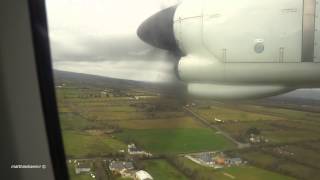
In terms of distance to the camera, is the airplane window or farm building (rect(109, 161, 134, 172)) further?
farm building (rect(109, 161, 134, 172))

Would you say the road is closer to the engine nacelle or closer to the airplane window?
the airplane window

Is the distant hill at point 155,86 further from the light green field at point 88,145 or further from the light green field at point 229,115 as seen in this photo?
the light green field at point 88,145

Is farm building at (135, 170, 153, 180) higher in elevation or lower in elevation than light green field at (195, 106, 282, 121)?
lower

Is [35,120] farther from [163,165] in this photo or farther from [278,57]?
[278,57]

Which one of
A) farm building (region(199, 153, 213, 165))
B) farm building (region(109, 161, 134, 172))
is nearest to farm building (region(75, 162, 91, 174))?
farm building (region(109, 161, 134, 172))

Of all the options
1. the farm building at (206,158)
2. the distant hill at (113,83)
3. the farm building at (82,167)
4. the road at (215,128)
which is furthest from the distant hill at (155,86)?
the farm building at (82,167)

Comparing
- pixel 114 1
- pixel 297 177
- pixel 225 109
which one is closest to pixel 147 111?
pixel 225 109

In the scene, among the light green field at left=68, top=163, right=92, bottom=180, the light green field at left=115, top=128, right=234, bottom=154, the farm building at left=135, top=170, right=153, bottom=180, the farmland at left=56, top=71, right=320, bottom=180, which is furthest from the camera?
the light green field at left=68, top=163, right=92, bottom=180
